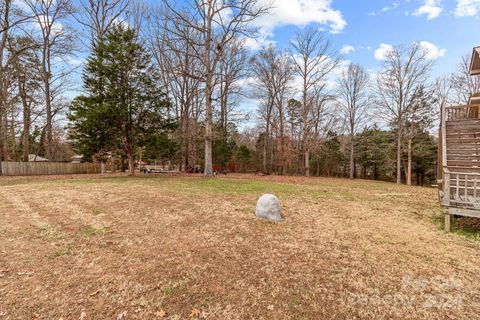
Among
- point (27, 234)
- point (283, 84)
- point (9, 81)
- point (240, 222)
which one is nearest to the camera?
point (27, 234)

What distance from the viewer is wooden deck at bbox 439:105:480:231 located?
4867 millimetres

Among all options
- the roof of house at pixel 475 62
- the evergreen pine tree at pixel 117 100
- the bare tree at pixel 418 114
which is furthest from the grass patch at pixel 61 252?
the bare tree at pixel 418 114

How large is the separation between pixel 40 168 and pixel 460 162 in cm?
2500

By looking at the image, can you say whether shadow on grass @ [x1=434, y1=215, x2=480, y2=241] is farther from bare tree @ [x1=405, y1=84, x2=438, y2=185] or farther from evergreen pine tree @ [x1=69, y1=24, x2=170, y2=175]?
bare tree @ [x1=405, y1=84, x2=438, y2=185]

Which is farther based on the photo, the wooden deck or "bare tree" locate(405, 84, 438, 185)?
"bare tree" locate(405, 84, 438, 185)

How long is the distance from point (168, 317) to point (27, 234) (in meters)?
3.96

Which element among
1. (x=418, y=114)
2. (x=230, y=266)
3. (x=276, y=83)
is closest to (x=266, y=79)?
(x=276, y=83)

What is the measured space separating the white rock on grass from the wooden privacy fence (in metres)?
20.0

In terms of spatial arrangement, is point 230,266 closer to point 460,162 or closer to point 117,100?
point 460,162

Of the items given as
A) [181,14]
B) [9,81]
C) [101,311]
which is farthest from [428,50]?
[9,81]

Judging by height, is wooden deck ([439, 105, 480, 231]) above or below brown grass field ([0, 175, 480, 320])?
above

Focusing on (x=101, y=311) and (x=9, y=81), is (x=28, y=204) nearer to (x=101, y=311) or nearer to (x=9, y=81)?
(x=101, y=311)

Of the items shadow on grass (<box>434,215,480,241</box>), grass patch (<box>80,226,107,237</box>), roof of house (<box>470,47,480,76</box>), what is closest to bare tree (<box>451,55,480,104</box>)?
roof of house (<box>470,47,480,76</box>)

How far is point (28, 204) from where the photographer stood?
6738mm
